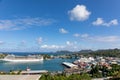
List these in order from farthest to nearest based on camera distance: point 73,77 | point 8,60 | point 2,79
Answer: point 8,60, point 73,77, point 2,79

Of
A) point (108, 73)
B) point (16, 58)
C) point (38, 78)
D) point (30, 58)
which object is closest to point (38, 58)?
point (30, 58)

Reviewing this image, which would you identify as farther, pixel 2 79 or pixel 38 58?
pixel 38 58

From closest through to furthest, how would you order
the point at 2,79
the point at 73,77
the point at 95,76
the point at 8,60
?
the point at 2,79 → the point at 73,77 → the point at 95,76 → the point at 8,60

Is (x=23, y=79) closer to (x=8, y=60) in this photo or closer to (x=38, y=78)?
(x=38, y=78)

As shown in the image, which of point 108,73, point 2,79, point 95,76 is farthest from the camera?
point 108,73

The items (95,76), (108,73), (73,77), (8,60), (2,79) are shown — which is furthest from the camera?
(8,60)

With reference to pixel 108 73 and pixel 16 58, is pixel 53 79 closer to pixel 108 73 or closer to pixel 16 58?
pixel 108 73

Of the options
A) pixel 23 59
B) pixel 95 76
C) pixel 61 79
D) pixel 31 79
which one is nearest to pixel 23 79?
pixel 31 79

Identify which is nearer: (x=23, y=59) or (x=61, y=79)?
(x=61, y=79)
